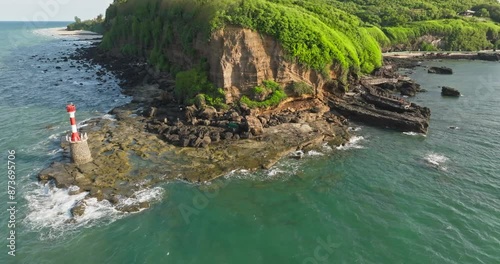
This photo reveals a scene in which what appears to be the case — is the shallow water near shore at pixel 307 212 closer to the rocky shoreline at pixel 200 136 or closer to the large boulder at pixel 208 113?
the rocky shoreline at pixel 200 136

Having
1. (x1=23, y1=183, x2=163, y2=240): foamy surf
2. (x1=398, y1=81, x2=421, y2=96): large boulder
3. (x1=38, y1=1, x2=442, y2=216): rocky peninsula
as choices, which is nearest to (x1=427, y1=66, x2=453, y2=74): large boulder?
(x1=398, y1=81, x2=421, y2=96): large boulder

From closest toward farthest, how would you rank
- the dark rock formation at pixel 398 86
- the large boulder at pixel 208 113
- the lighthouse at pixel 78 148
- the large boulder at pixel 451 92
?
the lighthouse at pixel 78 148
the large boulder at pixel 208 113
the large boulder at pixel 451 92
the dark rock formation at pixel 398 86

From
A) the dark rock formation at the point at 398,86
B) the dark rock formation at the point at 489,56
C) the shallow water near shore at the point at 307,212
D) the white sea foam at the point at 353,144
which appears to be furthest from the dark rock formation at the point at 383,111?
the dark rock formation at the point at 489,56

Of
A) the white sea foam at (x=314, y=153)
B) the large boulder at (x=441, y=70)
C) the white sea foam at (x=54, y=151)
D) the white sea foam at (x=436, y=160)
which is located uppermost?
the large boulder at (x=441, y=70)

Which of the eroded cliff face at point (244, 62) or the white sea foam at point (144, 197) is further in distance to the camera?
the eroded cliff face at point (244, 62)

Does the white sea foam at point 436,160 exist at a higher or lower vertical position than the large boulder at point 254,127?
lower

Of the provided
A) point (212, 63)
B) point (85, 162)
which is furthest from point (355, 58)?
point (85, 162)

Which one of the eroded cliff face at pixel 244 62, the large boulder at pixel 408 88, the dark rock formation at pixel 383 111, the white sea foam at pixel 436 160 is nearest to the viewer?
the white sea foam at pixel 436 160
